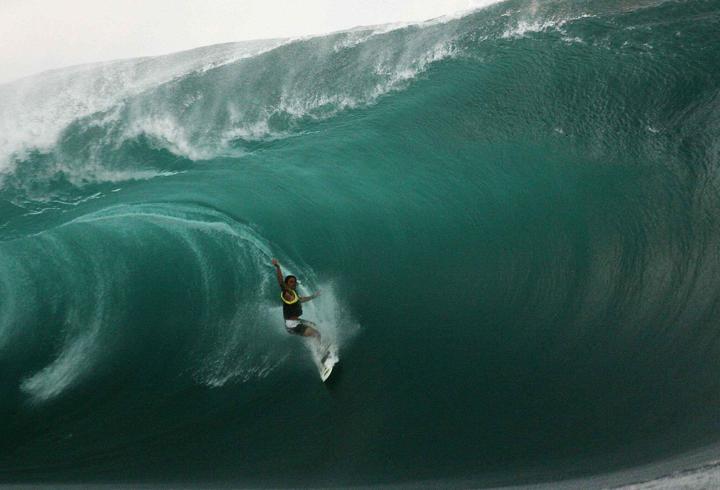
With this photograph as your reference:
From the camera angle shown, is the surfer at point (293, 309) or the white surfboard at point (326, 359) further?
the white surfboard at point (326, 359)

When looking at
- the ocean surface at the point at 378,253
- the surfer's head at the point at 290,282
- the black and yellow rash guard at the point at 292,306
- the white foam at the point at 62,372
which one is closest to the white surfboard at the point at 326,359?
the ocean surface at the point at 378,253

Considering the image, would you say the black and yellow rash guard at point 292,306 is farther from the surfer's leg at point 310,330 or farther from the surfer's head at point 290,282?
the surfer's leg at point 310,330

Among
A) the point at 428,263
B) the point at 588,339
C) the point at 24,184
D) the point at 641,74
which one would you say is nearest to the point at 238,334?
the point at 428,263

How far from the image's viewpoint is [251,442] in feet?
32.5

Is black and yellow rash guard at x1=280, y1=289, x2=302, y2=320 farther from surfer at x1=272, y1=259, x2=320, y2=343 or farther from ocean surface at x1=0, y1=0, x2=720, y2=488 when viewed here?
ocean surface at x1=0, y1=0, x2=720, y2=488

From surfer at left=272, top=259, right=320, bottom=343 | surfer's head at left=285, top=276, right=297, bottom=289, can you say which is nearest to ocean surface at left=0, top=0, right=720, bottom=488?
surfer at left=272, top=259, right=320, bottom=343

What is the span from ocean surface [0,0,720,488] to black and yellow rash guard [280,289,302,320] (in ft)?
3.11

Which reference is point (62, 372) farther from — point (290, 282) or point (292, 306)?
point (290, 282)

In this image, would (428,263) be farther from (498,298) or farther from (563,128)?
(563,128)

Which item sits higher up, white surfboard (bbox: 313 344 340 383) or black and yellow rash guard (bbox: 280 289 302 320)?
black and yellow rash guard (bbox: 280 289 302 320)

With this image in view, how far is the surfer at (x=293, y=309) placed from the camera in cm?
959

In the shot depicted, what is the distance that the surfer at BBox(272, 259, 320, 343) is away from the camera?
9.59 m

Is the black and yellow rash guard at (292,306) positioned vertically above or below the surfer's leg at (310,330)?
above

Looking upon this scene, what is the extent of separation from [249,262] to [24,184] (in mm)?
6161
